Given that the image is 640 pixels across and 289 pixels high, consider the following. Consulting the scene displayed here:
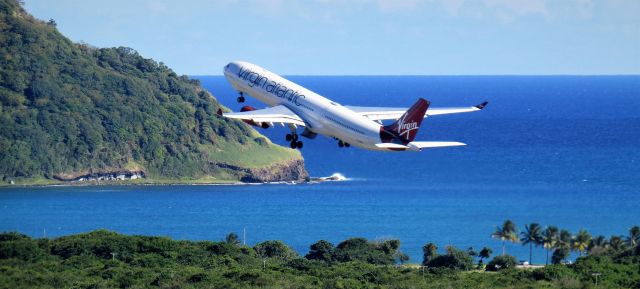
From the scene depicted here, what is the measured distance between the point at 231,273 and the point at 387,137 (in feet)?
80.2

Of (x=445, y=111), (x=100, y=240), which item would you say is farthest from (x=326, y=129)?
(x=100, y=240)

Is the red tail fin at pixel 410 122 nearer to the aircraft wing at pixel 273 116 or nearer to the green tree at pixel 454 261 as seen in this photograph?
the aircraft wing at pixel 273 116

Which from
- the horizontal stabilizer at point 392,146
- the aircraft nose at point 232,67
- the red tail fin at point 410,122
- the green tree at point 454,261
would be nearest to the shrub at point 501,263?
the green tree at point 454,261

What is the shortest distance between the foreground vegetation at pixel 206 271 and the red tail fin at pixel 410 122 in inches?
633

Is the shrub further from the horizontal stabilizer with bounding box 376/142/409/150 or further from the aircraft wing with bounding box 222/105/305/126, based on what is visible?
the horizontal stabilizer with bounding box 376/142/409/150

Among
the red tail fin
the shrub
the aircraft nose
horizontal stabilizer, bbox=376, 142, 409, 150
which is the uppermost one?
the aircraft nose

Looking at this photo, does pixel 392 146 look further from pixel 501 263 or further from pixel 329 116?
pixel 501 263

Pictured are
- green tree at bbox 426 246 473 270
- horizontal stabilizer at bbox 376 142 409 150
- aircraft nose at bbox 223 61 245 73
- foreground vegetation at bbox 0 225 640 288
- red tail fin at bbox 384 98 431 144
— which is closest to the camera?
horizontal stabilizer at bbox 376 142 409 150

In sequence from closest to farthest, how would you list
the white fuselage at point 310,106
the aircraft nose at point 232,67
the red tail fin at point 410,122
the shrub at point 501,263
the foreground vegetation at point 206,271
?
A: the red tail fin at point 410,122, the white fuselage at point 310,106, the foreground vegetation at point 206,271, the aircraft nose at point 232,67, the shrub at point 501,263

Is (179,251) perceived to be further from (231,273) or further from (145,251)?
(231,273)

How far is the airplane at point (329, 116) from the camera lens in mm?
120688

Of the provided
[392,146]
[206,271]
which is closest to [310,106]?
[392,146]

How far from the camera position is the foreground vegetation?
428 ft

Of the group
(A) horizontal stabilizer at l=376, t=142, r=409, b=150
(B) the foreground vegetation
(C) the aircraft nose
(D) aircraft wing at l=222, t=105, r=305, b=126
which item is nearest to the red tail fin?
(A) horizontal stabilizer at l=376, t=142, r=409, b=150
